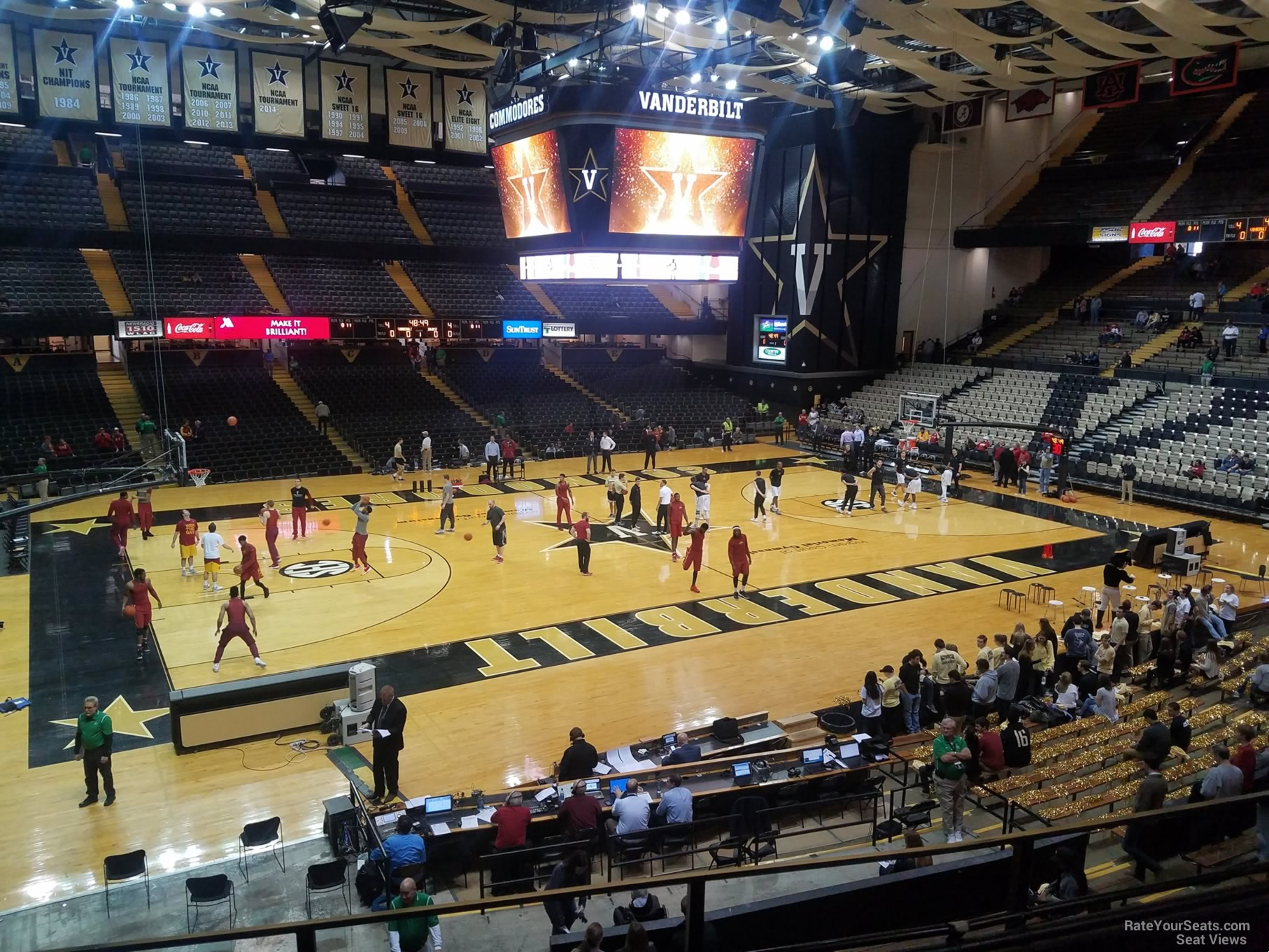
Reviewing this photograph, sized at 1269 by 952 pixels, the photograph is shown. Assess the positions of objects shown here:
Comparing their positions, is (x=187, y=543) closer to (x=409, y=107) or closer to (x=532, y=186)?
(x=532, y=186)

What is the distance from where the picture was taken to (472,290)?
125ft

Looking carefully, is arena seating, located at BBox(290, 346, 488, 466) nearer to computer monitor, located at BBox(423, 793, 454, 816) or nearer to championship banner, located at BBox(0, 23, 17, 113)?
championship banner, located at BBox(0, 23, 17, 113)

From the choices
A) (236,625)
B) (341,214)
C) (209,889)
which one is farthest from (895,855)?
(341,214)

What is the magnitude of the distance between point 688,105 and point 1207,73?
65.2 feet

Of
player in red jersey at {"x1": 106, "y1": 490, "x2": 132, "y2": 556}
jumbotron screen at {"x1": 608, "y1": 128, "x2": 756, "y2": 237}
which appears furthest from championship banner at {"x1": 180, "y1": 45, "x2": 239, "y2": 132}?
jumbotron screen at {"x1": 608, "y1": 128, "x2": 756, "y2": 237}

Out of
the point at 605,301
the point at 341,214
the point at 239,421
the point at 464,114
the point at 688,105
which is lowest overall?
the point at 239,421

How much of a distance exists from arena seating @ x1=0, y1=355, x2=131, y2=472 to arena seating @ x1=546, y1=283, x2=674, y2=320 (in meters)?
17.6

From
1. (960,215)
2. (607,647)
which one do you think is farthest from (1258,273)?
(607,647)

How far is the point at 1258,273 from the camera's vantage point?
35625 mm

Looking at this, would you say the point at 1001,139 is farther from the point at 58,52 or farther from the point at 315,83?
the point at 58,52

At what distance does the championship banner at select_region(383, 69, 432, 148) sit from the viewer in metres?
Answer: 26.2

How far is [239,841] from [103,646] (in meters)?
7.19

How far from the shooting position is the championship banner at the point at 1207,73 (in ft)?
83.3

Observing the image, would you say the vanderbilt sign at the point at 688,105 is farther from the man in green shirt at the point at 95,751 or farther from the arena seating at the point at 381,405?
the arena seating at the point at 381,405
